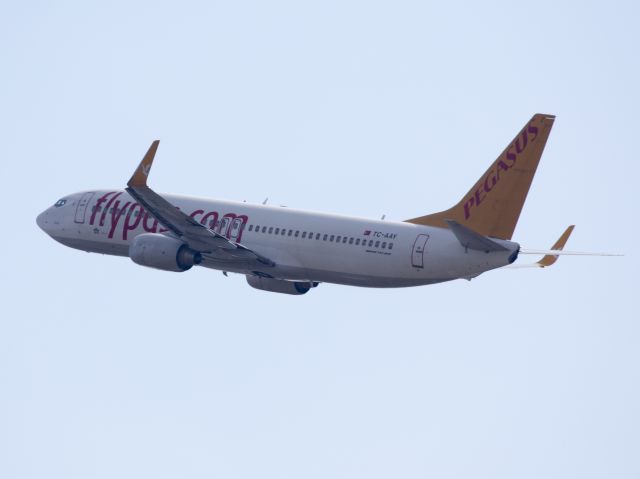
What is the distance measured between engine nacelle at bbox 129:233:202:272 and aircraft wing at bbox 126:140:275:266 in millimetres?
416

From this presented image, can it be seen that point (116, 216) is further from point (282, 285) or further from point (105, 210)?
point (282, 285)

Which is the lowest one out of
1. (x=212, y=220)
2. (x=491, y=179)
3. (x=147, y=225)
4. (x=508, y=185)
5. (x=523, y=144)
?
(x=147, y=225)

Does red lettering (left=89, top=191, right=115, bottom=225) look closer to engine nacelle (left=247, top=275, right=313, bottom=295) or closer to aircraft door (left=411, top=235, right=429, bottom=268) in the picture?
engine nacelle (left=247, top=275, right=313, bottom=295)

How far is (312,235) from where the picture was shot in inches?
3009

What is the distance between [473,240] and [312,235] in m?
9.22

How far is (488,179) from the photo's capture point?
72.6 meters

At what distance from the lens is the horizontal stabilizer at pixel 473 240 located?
2739 inches

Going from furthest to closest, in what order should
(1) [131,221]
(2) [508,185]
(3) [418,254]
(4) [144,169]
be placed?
(1) [131,221], (4) [144,169], (3) [418,254], (2) [508,185]

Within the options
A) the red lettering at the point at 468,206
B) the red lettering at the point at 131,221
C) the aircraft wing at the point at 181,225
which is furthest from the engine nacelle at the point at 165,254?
the red lettering at the point at 468,206

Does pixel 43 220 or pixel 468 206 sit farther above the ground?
pixel 468 206

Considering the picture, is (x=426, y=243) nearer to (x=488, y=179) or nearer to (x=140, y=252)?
(x=488, y=179)

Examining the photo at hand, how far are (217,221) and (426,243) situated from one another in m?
12.0

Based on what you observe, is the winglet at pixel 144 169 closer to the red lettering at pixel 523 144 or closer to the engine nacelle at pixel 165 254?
the engine nacelle at pixel 165 254

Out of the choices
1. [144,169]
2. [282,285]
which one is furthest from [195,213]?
[144,169]
